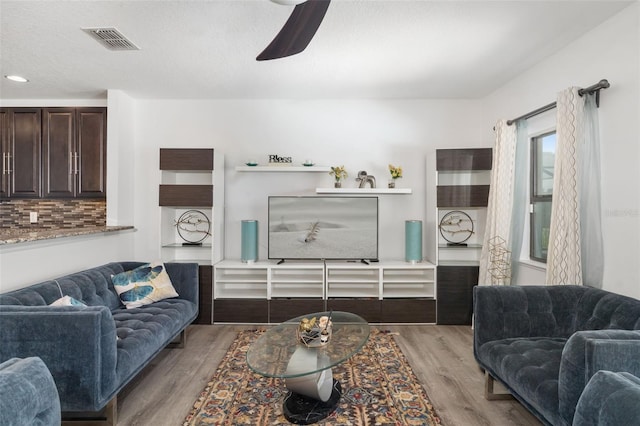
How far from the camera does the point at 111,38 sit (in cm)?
276

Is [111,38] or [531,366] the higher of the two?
[111,38]

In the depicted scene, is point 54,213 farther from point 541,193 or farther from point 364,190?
point 541,193

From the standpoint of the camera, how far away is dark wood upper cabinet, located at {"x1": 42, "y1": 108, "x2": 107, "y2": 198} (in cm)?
420

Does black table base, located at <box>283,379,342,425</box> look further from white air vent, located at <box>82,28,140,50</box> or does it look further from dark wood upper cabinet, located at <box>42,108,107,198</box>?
dark wood upper cabinet, located at <box>42,108,107,198</box>

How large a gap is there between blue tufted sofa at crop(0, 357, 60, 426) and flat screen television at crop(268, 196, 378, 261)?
3.06 metres

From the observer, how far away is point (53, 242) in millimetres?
2891

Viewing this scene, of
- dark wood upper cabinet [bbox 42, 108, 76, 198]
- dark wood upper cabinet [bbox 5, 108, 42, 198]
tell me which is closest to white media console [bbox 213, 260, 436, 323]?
dark wood upper cabinet [bbox 42, 108, 76, 198]

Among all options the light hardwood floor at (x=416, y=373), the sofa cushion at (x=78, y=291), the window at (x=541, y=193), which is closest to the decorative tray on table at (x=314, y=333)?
the light hardwood floor at (x=416, y=373)

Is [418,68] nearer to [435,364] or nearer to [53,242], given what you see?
[435,364]

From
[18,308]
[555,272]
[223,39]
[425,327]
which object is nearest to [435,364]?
[425,327]

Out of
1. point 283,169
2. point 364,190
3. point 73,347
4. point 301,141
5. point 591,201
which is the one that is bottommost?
point 73,347

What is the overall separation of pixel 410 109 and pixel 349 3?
2284 mm

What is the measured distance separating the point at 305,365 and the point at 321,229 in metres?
2.24

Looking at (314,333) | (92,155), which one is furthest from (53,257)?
(314,333)
